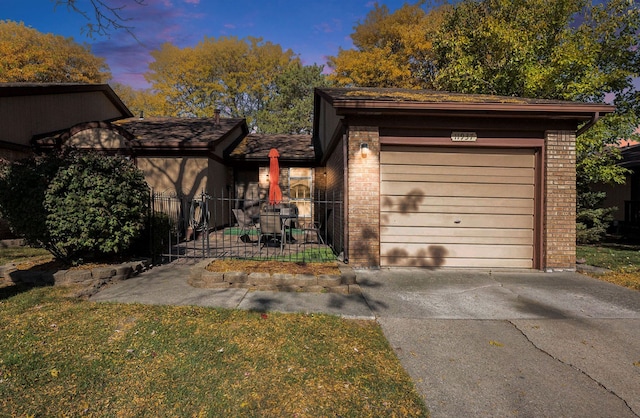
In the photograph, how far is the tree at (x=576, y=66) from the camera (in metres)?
11.2

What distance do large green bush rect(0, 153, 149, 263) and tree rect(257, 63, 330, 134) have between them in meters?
22.2

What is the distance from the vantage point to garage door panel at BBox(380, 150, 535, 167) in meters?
6.94

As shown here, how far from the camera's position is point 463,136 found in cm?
683

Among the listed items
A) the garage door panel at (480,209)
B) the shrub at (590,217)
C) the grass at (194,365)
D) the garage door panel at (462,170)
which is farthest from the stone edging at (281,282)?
the shrub at (590,217)

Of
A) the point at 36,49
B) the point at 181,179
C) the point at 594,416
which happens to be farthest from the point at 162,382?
the point at 36,49

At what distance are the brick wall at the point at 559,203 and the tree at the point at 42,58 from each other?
99.1ft

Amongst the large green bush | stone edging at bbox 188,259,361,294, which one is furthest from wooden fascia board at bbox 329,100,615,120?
the large green bush

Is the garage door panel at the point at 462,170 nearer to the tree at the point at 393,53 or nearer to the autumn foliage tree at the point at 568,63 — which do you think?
the autumn foliage tree at the point at 568,63

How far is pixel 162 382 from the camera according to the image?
8.84 ft

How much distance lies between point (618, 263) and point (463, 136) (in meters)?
5.02

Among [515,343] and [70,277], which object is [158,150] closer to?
[70,277]

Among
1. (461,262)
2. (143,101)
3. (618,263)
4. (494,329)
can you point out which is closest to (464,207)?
(461,262)

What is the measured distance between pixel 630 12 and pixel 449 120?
36.6ft

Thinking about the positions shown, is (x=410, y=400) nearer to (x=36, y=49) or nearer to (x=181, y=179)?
(x=181, y=179)
